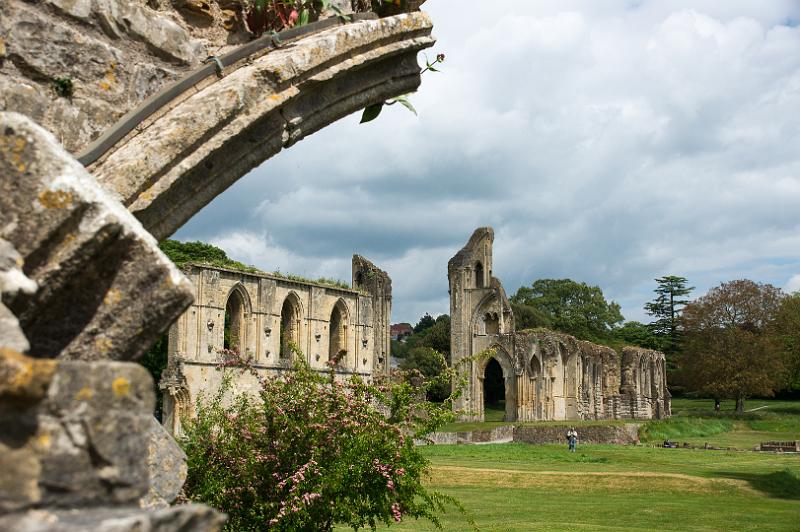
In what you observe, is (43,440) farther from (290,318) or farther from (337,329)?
(337,329)

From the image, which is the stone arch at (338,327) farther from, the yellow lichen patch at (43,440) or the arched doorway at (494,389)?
the yellow lichen patch at (43,440)

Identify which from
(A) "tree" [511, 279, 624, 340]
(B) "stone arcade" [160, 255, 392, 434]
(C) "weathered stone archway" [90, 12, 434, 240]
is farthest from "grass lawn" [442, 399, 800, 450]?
(C) "weathered stone archway" [90, 12, 434, 240]

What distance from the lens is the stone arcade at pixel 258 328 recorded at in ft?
103

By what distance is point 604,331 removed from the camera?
77812mm

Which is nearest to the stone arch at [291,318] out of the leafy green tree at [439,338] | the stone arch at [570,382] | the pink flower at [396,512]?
the stone arch at [570,382]

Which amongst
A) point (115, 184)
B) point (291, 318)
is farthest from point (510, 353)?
point (115, 184)

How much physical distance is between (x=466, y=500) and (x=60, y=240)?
16.0 metres

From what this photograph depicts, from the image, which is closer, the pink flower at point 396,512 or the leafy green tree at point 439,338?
the pink flower at point 396,512

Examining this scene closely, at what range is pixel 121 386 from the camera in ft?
5.32

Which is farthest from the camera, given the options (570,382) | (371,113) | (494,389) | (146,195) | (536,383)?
(494,389)

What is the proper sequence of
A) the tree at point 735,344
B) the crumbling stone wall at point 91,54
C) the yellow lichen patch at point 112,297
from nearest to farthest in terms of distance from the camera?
the yellow lichen patch at point 112,297 → the crumbling stone wall at point 91,54 → the tree at point 735,344

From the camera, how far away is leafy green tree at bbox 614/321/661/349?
75.2m

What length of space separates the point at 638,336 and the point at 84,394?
77.4 m

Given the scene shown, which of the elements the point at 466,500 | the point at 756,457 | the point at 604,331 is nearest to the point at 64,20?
the point at 466,500
